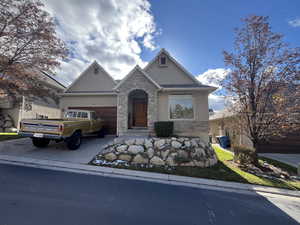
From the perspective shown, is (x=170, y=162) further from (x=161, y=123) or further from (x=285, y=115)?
(x=285, y=115)

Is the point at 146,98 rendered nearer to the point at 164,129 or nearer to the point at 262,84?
the point at 164,129

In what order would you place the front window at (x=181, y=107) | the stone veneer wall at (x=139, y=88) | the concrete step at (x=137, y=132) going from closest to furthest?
the concrete step at (x=137, y=132) < the stone veneer wall at (x=139, y=88) < the front window at (x=181, y=107)

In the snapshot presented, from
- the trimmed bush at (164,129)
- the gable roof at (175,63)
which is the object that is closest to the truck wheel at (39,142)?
the trimmed bush at (164,129)

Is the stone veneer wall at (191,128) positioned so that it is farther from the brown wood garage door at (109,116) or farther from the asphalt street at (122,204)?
the asphalt street at (122,204)

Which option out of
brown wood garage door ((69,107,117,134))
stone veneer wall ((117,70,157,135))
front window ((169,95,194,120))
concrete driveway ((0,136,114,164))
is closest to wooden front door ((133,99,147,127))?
brown wood garage door ((69,107,117,134))

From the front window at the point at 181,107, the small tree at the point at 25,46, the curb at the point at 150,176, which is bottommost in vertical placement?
the curb at the point at 150,176

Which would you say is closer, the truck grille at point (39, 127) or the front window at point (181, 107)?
the truck grille at point (39, 127)

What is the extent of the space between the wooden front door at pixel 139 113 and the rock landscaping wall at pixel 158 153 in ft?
13.5

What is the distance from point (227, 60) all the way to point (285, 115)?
13.4 feet

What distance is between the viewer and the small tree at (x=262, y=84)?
668 centimetres

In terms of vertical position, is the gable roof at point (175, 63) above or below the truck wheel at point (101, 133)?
above

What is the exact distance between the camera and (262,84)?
7168 mm

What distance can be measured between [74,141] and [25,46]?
675 cm

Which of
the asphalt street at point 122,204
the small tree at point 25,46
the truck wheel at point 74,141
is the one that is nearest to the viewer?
the asphalt street at point 122,204
